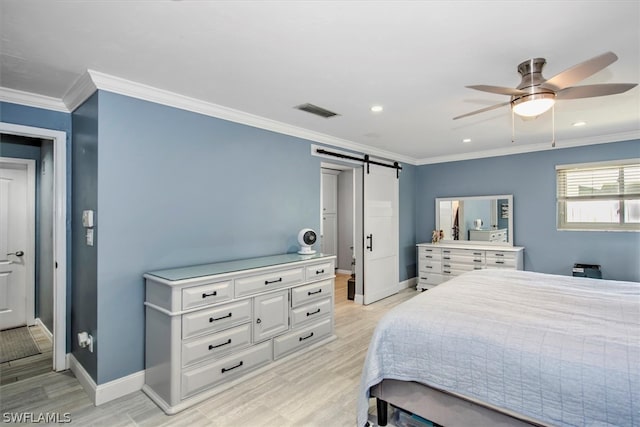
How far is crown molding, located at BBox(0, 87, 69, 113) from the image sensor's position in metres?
2.60

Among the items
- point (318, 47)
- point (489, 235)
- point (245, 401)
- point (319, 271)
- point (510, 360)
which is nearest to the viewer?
point (510, 360)

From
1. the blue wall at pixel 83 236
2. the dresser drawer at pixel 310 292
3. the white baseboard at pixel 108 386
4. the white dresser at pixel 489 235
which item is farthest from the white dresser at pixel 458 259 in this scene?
the blue wall at pixel 83 236

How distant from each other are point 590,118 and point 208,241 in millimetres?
4350

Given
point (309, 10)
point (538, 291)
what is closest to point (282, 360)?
point (538, 291)

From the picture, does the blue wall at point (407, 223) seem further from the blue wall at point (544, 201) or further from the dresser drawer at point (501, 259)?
the dresser drawer at point (501, 259)

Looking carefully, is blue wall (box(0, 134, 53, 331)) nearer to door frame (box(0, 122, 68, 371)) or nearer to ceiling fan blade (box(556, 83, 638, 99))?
door frame (box(0, 122, 68, 371))

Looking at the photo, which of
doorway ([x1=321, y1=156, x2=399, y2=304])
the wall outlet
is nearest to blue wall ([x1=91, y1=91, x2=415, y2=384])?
the wall outlet

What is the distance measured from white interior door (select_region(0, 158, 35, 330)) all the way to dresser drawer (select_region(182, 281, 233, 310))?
3.11 metres

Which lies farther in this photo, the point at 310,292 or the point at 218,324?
the point at 310,292

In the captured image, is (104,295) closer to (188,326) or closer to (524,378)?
(188,326)

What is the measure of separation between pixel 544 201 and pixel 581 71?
146 inches

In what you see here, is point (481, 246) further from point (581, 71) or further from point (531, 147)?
point (581, 71)

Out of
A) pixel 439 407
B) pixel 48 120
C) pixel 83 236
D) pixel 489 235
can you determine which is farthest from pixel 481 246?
pixel 48 120

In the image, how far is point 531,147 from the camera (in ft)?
16.3
